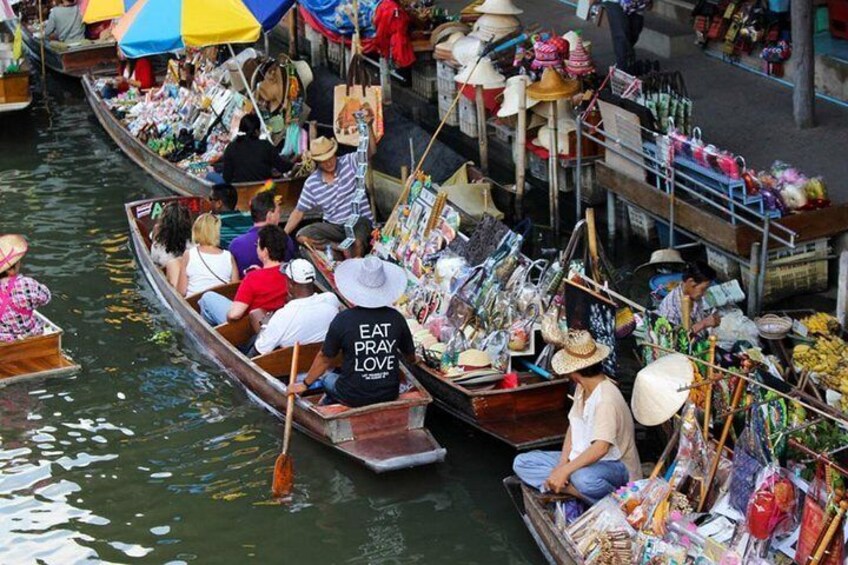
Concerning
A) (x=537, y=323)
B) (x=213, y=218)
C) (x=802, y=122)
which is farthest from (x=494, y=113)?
(x=537, y=323)

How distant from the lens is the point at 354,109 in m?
14.5

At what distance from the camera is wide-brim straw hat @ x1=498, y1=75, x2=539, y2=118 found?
45.6ft

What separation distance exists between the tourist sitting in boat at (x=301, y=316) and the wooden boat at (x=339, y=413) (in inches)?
3.7

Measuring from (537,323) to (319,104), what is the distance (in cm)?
827

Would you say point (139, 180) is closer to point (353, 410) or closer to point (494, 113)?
point (494, 113)

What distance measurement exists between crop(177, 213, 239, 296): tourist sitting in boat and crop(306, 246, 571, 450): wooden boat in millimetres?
2807

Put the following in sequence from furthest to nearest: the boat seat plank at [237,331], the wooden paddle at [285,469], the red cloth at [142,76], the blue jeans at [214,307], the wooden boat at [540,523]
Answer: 1. the red cloth at [142,76]
2. the blue jeans at [214,307]
3. the boat seat plank at [237,331]
4. the wooden paddle at [285,469]
5. the wooden boat at [540,523]

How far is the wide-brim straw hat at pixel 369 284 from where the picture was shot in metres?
9.45

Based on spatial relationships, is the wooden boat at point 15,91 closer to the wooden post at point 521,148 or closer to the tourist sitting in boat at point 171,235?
the tourist sitting in boat at point 171,235

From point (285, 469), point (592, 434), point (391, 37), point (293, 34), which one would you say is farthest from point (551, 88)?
point (293, 34)

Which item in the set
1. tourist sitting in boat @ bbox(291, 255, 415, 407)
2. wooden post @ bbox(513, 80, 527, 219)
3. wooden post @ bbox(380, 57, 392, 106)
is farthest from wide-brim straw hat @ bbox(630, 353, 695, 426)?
wooden post @ bbox(380, 57, 392, 106)

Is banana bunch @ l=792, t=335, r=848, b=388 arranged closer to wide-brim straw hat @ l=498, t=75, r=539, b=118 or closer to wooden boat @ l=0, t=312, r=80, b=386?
wide-brim straw hat @ l=498, t=75, r=539, b=118

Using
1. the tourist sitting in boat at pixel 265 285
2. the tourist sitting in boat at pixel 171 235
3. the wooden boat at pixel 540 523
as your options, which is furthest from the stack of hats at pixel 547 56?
the wooden boat at pixel 540 523

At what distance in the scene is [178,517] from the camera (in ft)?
31.0
